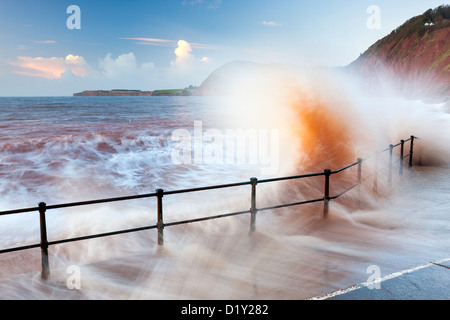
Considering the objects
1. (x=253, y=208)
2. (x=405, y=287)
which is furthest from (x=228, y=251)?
(x=405, y=287)

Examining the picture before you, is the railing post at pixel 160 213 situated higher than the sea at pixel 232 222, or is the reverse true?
the railing post at pixel 160 213

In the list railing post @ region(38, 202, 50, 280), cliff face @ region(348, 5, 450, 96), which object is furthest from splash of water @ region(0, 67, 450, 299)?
cliff face @ region(348, 5, 450, 96)

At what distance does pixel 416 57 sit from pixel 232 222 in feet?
511

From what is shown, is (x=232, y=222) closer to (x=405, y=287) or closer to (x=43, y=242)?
(x=43, y=242)

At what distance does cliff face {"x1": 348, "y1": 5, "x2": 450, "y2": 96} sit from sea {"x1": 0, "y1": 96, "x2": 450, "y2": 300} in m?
94.2

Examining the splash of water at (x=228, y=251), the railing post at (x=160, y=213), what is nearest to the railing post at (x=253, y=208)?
the splash of water at (x=228, y=251)

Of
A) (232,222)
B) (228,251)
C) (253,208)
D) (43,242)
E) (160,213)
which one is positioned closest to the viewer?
(43,242)

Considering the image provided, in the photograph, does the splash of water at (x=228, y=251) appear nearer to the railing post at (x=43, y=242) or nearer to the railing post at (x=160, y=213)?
the railing post at (x=43, y=242)

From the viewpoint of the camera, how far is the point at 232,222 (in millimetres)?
9336

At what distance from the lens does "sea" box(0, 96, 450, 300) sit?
15.6ft

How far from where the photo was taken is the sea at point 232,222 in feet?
15.6

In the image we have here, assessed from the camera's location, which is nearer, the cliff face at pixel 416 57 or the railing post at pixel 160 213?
the railing post at pixel 160 213

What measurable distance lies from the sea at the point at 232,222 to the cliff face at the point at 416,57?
309ft

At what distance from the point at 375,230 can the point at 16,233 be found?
350 inches
